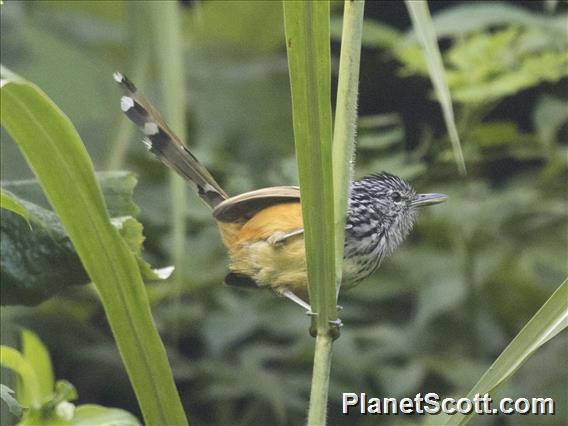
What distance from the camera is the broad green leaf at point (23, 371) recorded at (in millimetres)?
834

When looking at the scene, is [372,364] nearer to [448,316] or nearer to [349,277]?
[448,316]

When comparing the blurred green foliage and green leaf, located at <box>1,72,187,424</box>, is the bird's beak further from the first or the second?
the blurred green foliage

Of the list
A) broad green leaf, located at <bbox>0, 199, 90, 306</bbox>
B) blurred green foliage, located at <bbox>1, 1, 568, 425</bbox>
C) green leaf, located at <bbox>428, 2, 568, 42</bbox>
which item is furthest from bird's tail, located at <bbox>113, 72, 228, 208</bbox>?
green leaf, located at <bbox>428, 2, 568, 42</bbox>

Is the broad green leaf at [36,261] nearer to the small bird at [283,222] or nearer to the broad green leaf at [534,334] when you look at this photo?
the small bird at [283,222]

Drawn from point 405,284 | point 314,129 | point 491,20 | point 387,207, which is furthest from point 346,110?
point 405,284

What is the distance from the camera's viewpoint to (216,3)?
2.42m

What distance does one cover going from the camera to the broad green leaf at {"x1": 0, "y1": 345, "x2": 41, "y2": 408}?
32.8 inches

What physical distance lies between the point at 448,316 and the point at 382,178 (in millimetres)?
953

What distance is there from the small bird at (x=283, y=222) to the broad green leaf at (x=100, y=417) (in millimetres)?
175

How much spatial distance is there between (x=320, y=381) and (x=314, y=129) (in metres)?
0.18

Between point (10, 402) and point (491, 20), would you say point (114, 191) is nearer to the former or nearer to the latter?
point (10, 402)

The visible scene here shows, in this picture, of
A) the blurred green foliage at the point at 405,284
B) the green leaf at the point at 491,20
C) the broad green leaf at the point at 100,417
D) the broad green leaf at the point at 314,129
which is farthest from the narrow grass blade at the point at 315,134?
the green leaf at the point at 491,20

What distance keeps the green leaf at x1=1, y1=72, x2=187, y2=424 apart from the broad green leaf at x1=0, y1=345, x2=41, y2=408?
166 millimetres

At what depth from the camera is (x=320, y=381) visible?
698mm
